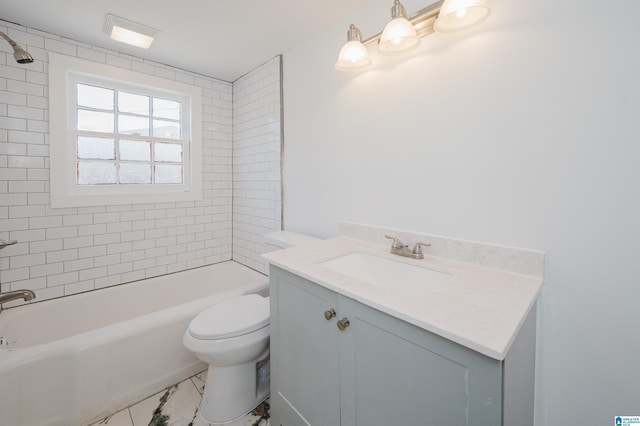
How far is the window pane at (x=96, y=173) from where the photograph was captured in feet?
7.09

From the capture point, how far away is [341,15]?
1713 mm

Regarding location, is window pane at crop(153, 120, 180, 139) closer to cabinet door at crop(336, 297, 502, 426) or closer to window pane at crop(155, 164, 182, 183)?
window pane at crop(155, 164, 182, 183)

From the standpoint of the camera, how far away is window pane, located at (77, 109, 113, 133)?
215 centimetres

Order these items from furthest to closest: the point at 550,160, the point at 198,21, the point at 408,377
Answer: the point at 198,21
the point at 550,160
the point at 408,377

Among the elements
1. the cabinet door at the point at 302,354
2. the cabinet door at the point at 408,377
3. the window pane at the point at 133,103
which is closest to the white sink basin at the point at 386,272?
the cabinet door at the point at 302,354

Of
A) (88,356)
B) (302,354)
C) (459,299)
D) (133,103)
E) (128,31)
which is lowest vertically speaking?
(88,356)

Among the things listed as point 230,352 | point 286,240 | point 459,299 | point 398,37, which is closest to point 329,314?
point 459,299

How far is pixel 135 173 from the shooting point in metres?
2.42

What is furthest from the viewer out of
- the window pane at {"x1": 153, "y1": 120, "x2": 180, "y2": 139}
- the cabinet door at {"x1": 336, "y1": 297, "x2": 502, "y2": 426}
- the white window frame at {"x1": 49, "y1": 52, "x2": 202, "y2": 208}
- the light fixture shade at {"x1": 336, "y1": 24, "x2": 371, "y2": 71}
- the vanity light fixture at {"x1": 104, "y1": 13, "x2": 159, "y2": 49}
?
the window pane at {"x1": 153, "y1": 120, "x2": 180, "y2": 139}

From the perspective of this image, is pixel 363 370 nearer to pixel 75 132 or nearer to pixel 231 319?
pixel 231 319

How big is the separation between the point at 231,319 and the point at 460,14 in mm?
1786

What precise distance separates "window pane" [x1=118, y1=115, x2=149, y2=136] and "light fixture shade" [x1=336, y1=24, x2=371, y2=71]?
195 cm

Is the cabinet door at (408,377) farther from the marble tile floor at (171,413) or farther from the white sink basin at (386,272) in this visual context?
the marble tile floor at (171,413)

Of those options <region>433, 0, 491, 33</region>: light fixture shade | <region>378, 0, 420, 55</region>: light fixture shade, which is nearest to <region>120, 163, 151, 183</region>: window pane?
<region>378, 0, 420, 55</region>: light fixture shade
